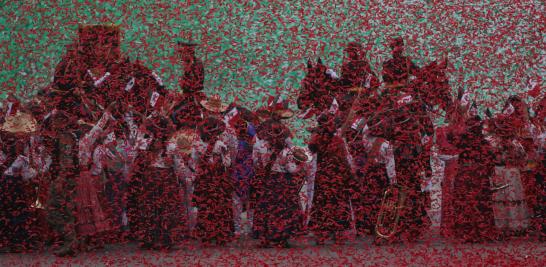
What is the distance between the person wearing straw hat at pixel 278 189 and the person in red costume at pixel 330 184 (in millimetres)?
316

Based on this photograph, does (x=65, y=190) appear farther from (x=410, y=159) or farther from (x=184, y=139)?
(x=410, y=159)

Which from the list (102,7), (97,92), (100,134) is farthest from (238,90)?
(100,134)

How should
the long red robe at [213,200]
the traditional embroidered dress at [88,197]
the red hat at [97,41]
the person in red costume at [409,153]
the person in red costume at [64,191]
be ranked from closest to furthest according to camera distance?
the person in red costume at [64,191], the traditional embroidered dress at [88,197], the long red robe at [213,200], the person in red costume at [409,153], the red hat at [97,41]

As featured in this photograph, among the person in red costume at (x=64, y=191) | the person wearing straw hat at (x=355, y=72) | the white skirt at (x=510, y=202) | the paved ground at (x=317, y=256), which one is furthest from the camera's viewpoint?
the person wearing straw hat at (x=355, y=72)

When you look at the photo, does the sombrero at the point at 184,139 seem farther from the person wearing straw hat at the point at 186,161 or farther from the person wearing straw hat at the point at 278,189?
Result: the person wearing straw hat at the point at 278,189

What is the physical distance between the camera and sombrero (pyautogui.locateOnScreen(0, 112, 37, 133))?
7.52 m

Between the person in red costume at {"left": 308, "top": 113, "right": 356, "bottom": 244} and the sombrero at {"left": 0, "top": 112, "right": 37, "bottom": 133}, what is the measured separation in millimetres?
2733

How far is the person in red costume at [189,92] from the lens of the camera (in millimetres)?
7570

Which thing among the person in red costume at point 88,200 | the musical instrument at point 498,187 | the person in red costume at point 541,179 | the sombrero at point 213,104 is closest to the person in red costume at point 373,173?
the musical instrument at point 498,187

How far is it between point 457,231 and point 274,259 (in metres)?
2.09

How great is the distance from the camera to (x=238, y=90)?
10.9m

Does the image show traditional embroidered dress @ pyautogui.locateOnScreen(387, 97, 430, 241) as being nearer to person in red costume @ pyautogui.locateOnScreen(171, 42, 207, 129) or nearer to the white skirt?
the white skirt

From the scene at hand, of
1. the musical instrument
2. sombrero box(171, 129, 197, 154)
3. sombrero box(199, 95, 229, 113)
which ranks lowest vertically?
the musical instrument

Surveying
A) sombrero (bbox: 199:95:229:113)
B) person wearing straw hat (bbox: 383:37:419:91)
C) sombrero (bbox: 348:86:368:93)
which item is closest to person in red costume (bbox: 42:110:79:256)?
sombrero (bbox: 199:95:229:113)
